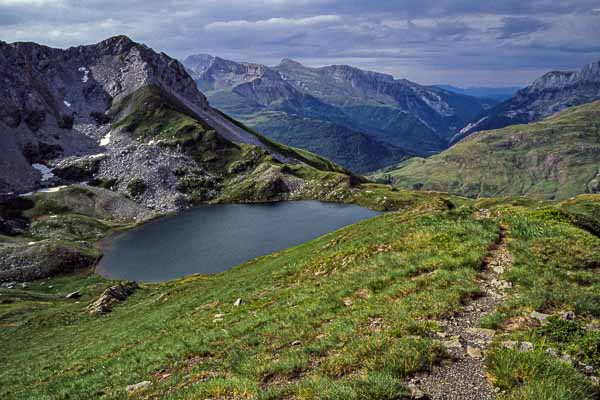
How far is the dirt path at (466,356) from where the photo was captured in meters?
11.0

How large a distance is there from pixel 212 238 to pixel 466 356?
450ft

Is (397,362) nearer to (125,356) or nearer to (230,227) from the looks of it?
(125,356)

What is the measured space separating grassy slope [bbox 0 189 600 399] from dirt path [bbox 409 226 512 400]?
461 mm

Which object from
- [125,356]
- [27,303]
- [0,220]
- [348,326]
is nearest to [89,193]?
[0,220]

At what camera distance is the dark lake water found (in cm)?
11509

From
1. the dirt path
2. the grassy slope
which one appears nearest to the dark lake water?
the grassy slope

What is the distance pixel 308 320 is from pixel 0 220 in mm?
164517

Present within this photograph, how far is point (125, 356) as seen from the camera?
24828 mm

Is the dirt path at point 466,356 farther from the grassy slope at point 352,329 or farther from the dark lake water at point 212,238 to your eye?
the dark lake water at point 212,238

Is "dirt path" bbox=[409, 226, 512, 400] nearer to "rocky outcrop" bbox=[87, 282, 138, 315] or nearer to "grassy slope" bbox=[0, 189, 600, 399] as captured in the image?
"grassy slope" bbox=[0, 189, 600, 399]

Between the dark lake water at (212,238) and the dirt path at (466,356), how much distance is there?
3808 inches

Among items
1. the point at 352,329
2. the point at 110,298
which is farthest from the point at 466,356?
the point at 110,298

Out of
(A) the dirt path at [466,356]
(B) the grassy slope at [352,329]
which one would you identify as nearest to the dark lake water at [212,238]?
(B) the grassy slope at [352,329]

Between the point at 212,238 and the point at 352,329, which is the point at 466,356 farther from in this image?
the point at 212,238
